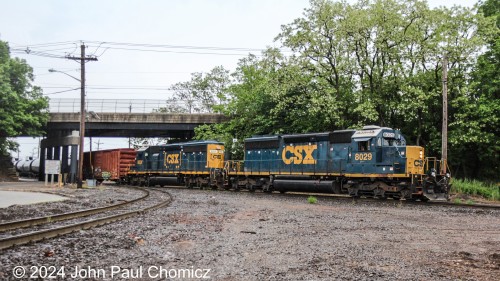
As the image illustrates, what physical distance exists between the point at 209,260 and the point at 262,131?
Answer: 30440 millimetres

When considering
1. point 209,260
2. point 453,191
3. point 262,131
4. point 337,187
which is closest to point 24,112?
point 262,131

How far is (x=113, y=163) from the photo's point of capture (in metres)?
40.8

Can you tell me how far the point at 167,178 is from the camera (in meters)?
34.7

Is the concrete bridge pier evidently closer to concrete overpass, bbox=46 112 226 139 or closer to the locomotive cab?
concrete overpass, bbox=46 112 226 139

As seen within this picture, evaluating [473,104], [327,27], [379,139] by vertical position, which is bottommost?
[379,139]

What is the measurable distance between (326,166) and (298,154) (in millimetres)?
2313

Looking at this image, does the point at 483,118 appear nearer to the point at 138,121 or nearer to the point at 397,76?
the point at 397,76

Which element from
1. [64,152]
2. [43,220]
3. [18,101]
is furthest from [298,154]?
[64,152]

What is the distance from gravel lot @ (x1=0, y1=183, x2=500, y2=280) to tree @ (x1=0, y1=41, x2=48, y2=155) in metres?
32.8

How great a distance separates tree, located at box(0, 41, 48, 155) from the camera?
1533 inches

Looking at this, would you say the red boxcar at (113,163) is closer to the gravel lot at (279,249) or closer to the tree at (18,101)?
the tree at (18,101)

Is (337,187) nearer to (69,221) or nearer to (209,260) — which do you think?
(69,221)

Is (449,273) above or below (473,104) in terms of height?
below

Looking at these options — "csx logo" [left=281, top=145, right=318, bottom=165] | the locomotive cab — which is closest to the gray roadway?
"csx logo" [left=281, top=145, right=318, bottom=165]
